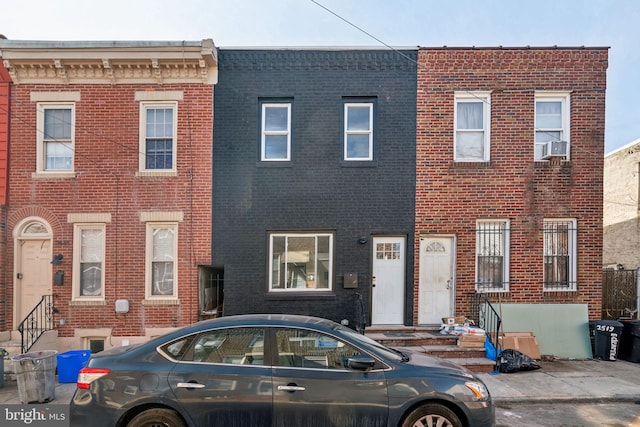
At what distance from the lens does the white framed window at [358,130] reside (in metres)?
8.48

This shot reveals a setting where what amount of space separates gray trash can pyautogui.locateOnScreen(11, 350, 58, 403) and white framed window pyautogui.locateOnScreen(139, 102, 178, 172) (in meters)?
4.39

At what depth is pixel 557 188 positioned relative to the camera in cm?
844

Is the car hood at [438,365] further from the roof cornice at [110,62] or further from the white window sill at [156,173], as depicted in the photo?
the roof cornice at [110,62]

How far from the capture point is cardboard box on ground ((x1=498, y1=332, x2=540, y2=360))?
764 centimetres

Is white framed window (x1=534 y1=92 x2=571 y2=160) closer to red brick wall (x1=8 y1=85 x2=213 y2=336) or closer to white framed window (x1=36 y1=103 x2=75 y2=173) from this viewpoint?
red brick wall (x1=8 y1=85 x2=213 y2=336)

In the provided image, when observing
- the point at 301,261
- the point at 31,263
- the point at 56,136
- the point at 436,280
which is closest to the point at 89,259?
the point at 31,263

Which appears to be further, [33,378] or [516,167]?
[516,167]

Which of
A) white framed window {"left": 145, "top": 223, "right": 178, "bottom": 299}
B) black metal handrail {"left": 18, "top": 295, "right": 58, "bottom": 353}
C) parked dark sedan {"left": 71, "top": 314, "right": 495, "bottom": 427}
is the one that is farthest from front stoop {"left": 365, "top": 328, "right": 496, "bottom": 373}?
black metal handrail {"left": 18, "top": 295, "right": 58, "bottom": 353}

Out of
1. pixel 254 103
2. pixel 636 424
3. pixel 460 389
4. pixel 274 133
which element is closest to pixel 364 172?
pixel 274 133

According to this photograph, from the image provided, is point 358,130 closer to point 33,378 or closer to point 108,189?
point 108,189

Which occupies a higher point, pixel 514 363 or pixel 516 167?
pixel 516 167

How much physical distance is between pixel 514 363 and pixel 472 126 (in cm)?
537

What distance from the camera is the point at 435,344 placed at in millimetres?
7477

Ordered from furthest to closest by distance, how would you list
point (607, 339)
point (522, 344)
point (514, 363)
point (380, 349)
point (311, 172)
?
point (311, 172) → point (607, 339) → point (522, 344) → point (514, 363) → point (380, 349)
